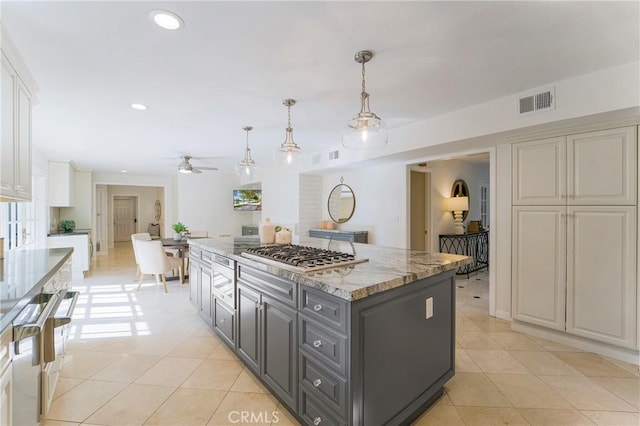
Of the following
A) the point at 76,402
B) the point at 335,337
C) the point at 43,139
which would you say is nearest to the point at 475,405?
the point at 335,337

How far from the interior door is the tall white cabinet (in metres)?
12.8

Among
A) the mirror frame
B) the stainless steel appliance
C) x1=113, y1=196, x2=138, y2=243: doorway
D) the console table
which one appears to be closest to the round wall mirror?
the console table

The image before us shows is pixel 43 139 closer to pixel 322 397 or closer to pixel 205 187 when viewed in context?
pixel 205 187

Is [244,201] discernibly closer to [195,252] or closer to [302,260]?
[195,252]

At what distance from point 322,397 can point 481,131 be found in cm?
281

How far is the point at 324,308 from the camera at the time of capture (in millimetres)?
1531

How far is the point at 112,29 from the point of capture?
1772 millimetres

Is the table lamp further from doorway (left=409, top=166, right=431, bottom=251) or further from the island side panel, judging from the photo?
the island side panel

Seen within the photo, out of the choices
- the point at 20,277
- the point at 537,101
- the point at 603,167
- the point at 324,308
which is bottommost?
the point at 324,308

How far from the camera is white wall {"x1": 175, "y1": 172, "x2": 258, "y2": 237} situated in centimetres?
827

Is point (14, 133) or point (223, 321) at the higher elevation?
point (14, 133)

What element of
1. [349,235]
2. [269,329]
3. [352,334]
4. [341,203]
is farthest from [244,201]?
[352,334]

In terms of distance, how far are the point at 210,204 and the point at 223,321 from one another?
6383mm

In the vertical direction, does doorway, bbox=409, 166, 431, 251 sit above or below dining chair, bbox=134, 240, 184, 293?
above
